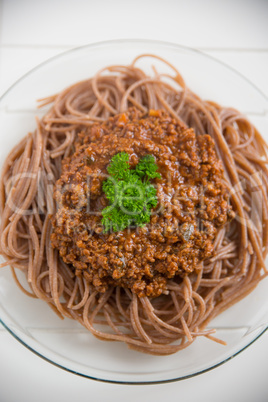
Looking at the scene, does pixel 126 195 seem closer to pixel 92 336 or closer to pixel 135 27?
pixel 92 336

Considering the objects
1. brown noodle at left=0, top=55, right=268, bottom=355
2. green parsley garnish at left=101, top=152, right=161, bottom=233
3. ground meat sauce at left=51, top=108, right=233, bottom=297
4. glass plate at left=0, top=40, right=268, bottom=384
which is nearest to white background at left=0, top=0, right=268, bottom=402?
glass plate at left=0, top=40, right=268, bottom=384

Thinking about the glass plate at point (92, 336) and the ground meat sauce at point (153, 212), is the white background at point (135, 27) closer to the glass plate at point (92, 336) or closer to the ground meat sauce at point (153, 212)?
the glass plate at point (92, 336)

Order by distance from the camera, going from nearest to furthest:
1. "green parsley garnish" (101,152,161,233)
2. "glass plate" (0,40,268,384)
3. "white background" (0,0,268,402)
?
1. "green parsley garnish" (101,152,161,233)
2. "glass plate" (0,40,268,384)
3. "white background" (0,0,268,402)

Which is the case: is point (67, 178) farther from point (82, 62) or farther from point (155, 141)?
point (82, 62)

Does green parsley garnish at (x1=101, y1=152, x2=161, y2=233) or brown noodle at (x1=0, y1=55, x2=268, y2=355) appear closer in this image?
green parsley garnish at (x1=101, y1=152, x2=161, y2=233)

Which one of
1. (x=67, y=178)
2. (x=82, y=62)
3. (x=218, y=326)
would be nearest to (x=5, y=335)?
(x=67, y=178)

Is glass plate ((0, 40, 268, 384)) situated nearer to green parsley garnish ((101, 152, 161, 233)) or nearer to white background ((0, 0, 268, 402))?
white background ((0, 0, 268, 402))

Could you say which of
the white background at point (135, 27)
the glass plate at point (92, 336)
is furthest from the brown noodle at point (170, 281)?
the white background at point (135, 27)
